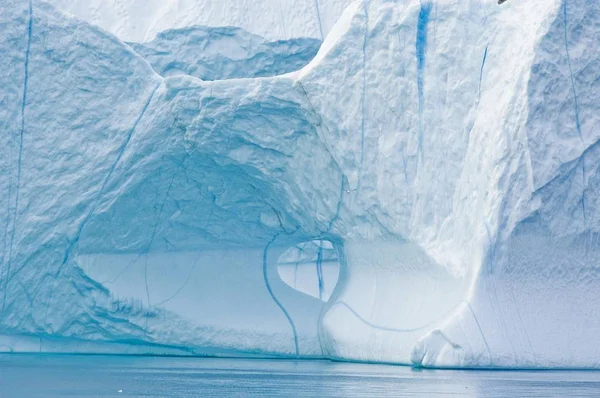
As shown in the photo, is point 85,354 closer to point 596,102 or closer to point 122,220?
point 122,220

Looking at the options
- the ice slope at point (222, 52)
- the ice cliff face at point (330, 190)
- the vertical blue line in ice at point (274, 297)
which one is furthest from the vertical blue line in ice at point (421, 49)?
the ice slope at point (222, 52)

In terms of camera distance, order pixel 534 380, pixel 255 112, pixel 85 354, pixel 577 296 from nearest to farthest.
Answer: pixel 534 380 → pixel 577 296 → pixel 255 112 → pixel 85 354

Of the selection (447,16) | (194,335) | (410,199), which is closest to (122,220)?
(194,335)

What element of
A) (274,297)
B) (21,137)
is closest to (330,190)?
(274,297)

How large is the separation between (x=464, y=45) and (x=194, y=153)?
319cm

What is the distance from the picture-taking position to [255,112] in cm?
1327

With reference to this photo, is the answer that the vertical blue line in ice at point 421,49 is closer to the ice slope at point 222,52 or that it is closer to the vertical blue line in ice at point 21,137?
the vertical blue line in ice at point 21,137

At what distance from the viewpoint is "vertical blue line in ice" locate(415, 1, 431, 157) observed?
12.5 metres

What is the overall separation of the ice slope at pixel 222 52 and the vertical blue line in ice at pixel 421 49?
16.7 feet

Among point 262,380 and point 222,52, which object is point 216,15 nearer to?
point 222,52

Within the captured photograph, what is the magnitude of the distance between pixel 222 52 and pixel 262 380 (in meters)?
8.23

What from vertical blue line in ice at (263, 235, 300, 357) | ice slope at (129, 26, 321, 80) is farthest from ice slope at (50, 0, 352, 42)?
vertical blue line in ice at (263, 235, 300, 357)

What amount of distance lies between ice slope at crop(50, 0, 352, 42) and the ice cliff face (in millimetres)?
4263

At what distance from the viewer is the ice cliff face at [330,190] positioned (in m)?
11.4
